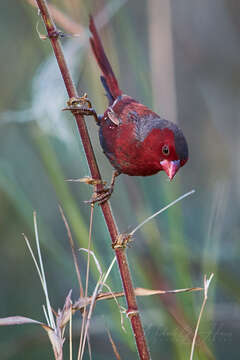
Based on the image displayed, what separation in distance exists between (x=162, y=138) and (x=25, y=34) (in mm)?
2908

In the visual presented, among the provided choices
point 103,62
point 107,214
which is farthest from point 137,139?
Answer: point 107,214

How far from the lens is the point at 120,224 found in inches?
155

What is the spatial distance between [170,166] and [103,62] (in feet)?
2.33

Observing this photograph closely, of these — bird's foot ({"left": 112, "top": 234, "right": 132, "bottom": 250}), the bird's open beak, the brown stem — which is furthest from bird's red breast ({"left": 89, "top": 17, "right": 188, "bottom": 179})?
bird's foot ({"left": 112, "top": 234, "right": 132, "bottom": 250})

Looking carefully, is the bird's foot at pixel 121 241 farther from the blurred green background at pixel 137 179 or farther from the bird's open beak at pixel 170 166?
the bird's open beak at pixel 170 166

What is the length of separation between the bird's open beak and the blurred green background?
1.06ft

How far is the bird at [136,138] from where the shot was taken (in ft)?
7.79

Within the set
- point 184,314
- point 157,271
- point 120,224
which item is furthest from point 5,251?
→ point 184,314

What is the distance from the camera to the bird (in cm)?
238

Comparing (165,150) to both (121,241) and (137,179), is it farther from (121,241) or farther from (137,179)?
(137,179)

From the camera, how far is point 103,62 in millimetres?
2682

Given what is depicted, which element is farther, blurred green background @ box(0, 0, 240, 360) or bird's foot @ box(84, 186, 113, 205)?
blurred green background @ box(0, 0, 240, 360)

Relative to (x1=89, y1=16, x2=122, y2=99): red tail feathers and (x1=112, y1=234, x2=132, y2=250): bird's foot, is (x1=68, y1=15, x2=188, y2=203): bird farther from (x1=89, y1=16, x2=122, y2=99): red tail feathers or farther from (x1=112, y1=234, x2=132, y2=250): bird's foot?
(x1=112, y1=234, x2=132, y2=250): bird's foot

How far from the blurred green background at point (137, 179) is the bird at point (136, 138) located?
19 centimetres
